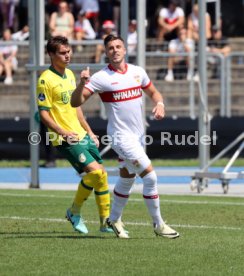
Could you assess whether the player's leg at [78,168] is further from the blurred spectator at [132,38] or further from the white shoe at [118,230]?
the blurred spectator at [132,38]

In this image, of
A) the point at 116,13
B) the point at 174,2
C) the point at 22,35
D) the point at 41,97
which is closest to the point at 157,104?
the point at 41,97

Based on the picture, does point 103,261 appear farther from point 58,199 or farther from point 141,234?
point 58,199

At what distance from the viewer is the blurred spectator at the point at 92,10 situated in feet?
92.7

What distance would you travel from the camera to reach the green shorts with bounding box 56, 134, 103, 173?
12.0 m

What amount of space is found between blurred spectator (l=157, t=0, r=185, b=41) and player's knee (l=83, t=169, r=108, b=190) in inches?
597

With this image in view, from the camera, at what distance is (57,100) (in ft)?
40.1

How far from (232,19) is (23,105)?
6904mm

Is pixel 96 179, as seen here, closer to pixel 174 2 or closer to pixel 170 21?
pixel 170 21

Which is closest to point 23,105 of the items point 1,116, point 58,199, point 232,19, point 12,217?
point 1,116

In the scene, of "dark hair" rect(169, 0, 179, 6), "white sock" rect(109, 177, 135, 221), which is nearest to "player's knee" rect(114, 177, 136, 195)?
"white sock" rect(109, 177, 135, 221)

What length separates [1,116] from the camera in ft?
84.0

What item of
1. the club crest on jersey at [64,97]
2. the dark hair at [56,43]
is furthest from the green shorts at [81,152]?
the dark hair at [56,43]

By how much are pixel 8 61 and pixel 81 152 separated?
14148 mm

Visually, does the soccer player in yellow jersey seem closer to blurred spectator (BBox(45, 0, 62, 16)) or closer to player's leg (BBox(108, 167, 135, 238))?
player's leg (BBox(108, 167, 135, 238))
